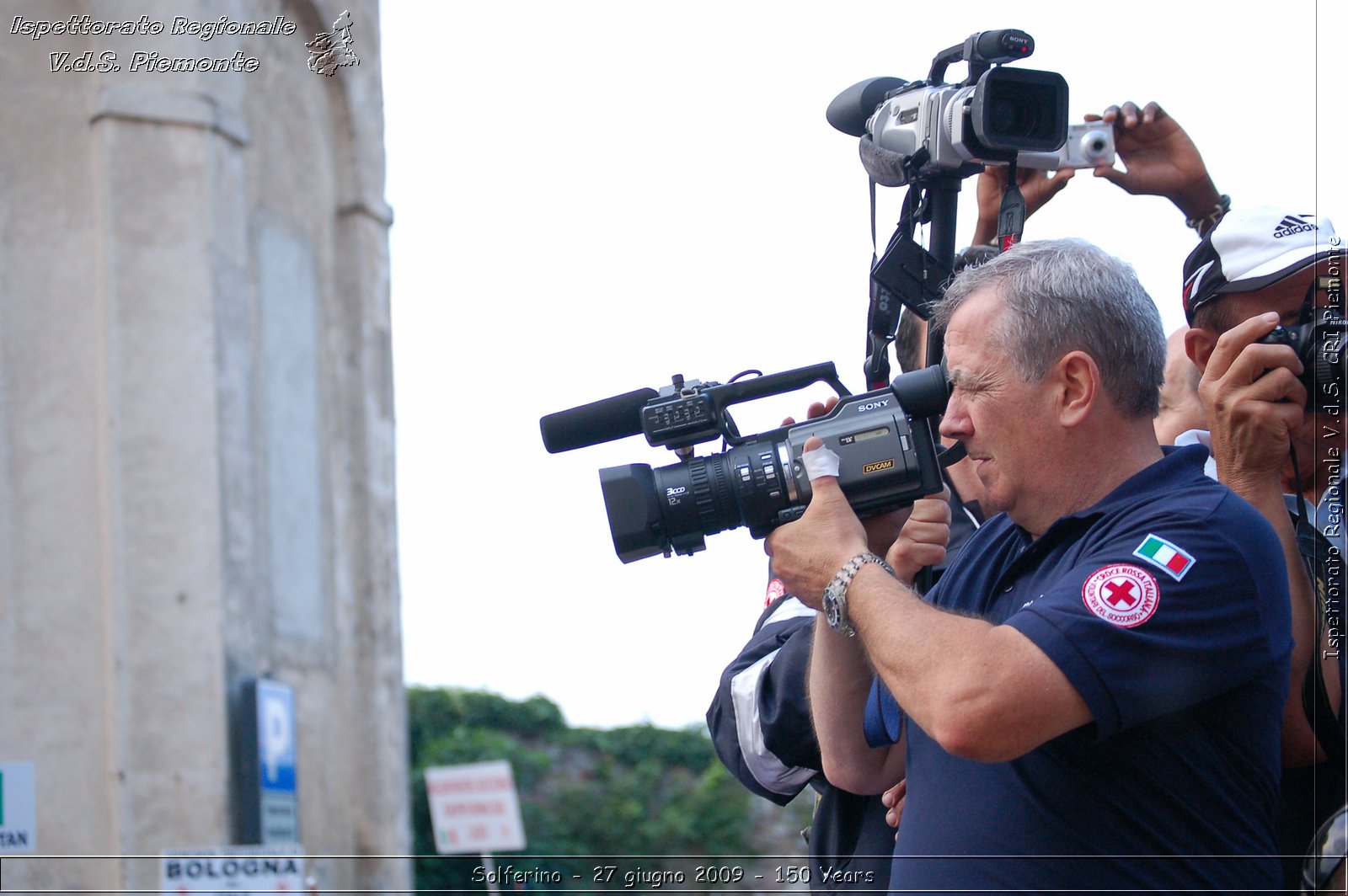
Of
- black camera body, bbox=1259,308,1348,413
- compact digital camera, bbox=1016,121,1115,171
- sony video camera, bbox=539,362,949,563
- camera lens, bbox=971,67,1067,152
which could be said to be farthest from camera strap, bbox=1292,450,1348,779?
compact digital camera, bbox=1016,121,1115,171

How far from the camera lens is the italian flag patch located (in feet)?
6.29

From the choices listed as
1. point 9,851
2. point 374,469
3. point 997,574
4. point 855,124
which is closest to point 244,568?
point 374,469

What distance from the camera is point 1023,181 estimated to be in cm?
314

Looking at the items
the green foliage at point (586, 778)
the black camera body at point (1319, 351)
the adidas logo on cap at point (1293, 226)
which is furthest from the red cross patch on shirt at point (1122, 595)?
the green foliage at point (586, 778)

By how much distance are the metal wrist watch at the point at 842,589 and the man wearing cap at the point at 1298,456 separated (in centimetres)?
62

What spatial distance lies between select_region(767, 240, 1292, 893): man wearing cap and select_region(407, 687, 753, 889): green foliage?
15.1 metres

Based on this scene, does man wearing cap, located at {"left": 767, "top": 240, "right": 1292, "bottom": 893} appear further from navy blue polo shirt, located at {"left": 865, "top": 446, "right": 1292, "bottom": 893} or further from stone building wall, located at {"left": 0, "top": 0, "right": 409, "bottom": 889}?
stone building wall, located at {"left": 0, "top": 0, "right": 409, "bottom": 889}

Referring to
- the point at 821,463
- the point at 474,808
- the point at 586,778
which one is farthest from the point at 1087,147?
the point at 586,778

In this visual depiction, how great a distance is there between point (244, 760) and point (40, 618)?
1508 mm

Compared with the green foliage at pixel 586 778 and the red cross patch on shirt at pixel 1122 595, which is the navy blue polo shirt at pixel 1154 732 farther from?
the green foliage at pixel 586 778

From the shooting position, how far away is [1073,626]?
1881 millimetres

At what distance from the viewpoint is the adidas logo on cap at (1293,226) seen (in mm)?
2408

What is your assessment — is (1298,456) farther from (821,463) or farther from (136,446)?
(136,446)

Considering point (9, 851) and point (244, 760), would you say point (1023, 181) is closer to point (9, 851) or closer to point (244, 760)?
point (9, 851)
